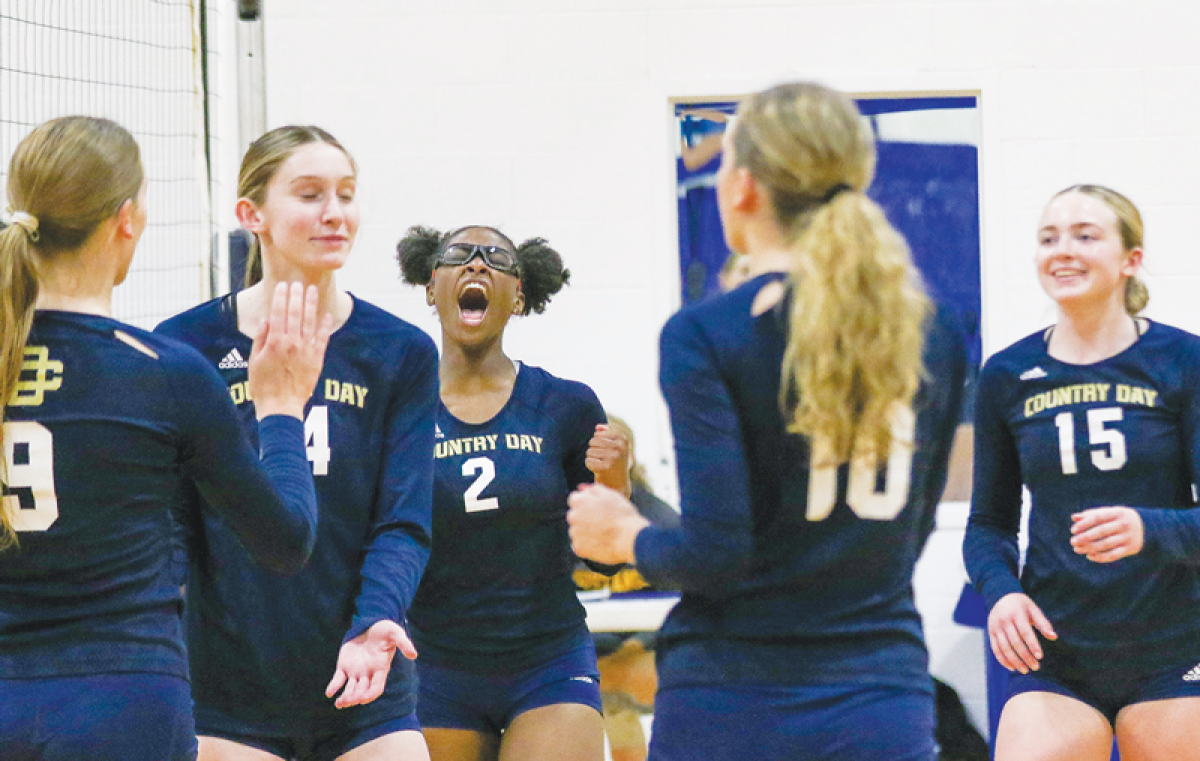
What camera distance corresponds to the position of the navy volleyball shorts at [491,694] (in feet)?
10.2

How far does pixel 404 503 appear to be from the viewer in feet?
8.48

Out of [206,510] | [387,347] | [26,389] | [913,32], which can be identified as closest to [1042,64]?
[913,32]

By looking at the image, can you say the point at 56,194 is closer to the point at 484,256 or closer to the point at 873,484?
the point at 873,484

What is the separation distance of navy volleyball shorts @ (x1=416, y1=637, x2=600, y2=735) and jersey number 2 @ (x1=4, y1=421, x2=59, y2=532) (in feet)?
4.61

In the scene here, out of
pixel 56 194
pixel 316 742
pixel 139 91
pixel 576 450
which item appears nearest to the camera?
pixel 56 194

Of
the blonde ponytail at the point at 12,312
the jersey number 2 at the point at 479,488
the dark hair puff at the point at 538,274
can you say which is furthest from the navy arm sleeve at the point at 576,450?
the blonde ponytail at the point at 12,312

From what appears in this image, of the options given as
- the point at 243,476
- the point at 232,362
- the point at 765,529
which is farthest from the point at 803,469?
the point at 232,362

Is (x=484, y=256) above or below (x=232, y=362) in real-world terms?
above

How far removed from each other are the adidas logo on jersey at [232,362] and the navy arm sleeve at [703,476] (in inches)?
45.7

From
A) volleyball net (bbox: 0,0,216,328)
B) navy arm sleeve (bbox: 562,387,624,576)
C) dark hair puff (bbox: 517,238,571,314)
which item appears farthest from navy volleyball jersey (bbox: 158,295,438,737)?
volleyball net (bbox: 0,0,216,328)

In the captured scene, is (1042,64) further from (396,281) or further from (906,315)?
(906,315)

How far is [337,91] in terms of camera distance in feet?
17.6

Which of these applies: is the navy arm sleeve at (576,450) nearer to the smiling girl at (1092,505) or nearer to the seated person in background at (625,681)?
the smiling girl at (1092,505)

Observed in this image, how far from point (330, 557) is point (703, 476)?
1070mm
